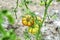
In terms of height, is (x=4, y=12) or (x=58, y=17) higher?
(x=4, y=12)

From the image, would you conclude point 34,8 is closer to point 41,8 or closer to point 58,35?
point 41,8

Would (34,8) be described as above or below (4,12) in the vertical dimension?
below

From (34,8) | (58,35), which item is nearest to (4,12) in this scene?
(58,35)

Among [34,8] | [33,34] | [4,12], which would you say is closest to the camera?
[4,12]

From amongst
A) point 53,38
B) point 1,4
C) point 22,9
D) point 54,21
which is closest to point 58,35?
point 53,38

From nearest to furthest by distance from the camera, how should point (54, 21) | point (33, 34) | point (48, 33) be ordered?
1. point (33, 34)
2. point (48, 33)
3. point (54, 21)

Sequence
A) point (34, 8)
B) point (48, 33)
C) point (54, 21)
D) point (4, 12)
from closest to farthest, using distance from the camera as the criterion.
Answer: point (4, 12) → point (48, 33) → point (54, 21) → point (34, 8)

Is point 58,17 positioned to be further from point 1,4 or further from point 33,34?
point 1,4

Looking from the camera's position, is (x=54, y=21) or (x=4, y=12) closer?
(x=4, y=12)

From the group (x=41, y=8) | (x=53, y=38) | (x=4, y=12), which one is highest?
(x=4, y=12)
